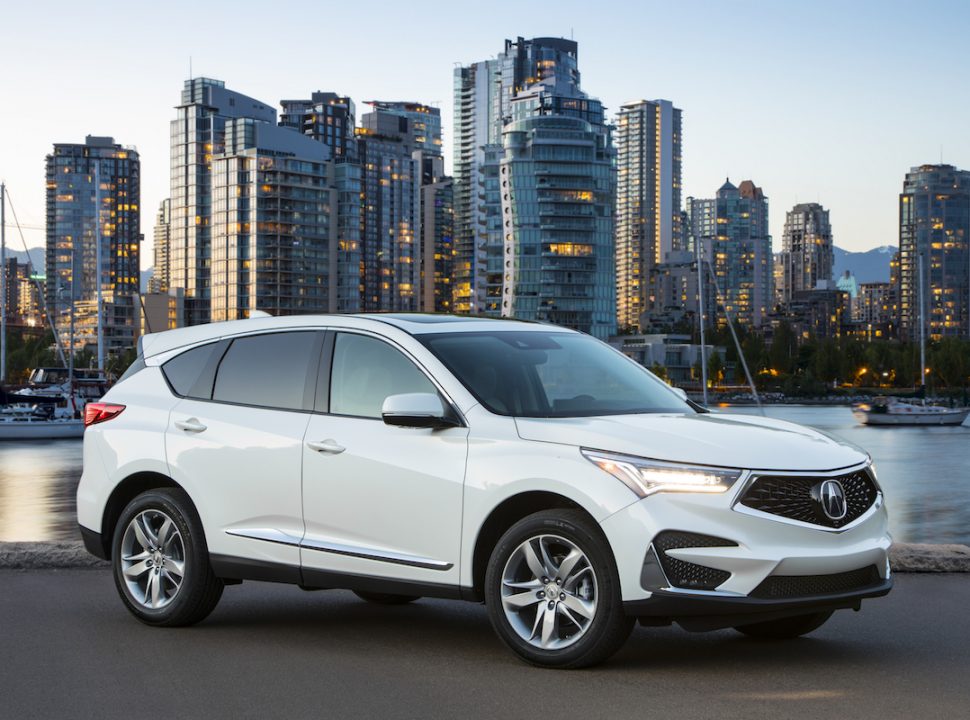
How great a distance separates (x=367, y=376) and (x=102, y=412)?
6.70 ft

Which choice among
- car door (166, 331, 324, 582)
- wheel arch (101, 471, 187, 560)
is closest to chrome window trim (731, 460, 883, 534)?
car door (166, 331, 324, 582)

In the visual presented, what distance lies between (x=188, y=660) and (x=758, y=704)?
2.87m

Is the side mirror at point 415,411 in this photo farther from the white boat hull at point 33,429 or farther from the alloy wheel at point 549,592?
the white boat hull at point 33,429

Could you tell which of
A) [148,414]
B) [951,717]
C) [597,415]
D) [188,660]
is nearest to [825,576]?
[951,717]

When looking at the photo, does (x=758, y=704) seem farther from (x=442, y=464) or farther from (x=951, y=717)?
(x=442, y=464)

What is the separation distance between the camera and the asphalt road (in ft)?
18.7

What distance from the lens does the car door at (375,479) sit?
22.1ft

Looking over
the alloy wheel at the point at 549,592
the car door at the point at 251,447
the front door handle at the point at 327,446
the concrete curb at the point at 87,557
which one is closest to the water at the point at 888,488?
the alloy wheel at the point at 549,592

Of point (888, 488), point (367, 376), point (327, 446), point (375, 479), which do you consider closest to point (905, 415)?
point (888, 488)

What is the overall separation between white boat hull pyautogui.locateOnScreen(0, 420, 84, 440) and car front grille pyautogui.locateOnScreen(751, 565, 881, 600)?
67780 millimetres

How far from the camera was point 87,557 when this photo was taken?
10.1 metres

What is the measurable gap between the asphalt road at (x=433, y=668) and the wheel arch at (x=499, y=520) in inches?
16.3

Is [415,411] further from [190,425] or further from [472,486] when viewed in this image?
[190,425]

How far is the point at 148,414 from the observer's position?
8227 millimetres
